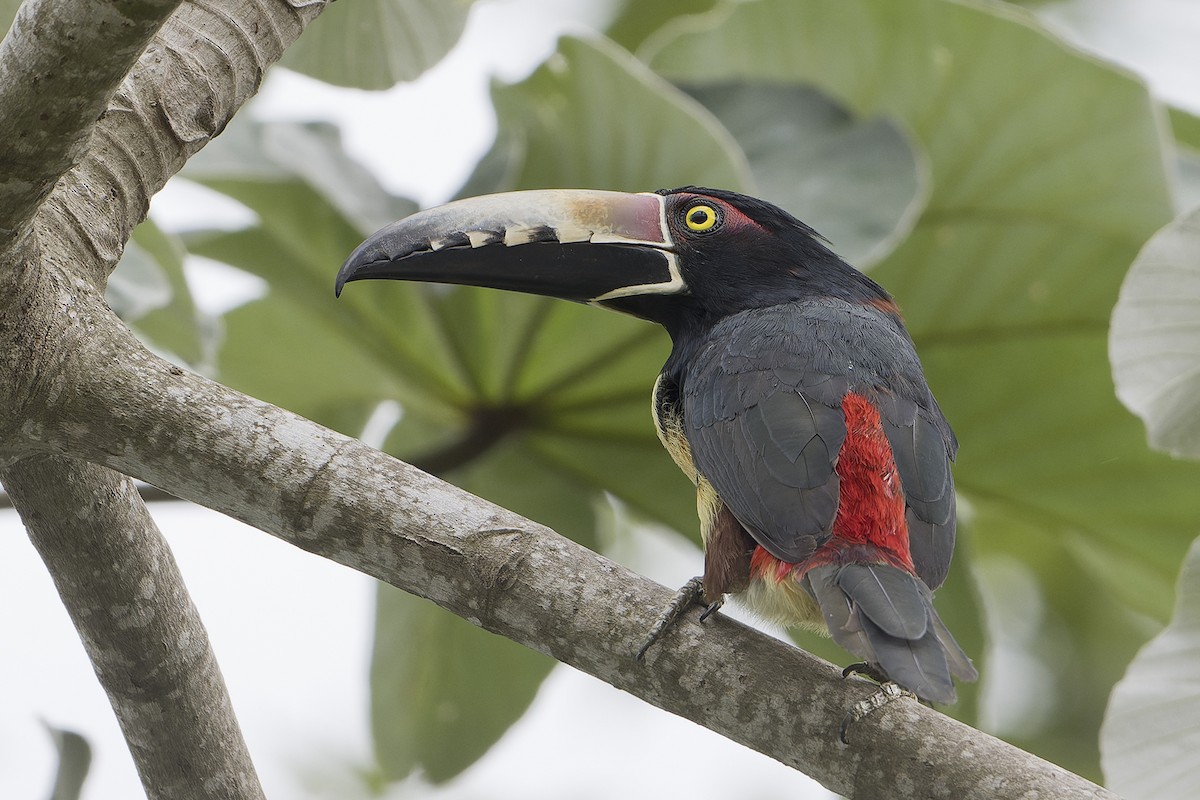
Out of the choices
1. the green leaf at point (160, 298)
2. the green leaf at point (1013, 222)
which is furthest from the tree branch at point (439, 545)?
the green leaf at point (1013, 222)

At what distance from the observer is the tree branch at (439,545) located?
166cm

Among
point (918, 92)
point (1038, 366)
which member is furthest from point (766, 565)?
point (918, 92)

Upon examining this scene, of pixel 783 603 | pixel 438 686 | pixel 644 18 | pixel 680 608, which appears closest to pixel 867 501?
pixel 783 603

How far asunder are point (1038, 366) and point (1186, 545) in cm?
58

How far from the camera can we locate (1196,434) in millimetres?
2273

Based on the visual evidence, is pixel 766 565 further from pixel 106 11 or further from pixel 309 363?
pixel 309 363

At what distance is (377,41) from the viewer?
100 inches

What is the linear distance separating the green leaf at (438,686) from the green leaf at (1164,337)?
162cm

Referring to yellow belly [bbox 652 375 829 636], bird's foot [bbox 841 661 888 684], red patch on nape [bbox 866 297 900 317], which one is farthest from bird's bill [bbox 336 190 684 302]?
bird's foot [bbox 841 661 888 684]

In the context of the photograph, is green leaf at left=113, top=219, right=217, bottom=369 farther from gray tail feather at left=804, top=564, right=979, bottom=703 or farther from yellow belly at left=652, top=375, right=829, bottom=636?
gray tail feather at left=804, top=564, right=979, bottom=703

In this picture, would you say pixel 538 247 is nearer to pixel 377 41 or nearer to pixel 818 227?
pixel 377 41

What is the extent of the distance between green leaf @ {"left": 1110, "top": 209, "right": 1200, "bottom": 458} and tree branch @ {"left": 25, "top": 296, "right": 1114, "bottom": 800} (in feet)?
2.86

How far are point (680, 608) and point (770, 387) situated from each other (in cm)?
53

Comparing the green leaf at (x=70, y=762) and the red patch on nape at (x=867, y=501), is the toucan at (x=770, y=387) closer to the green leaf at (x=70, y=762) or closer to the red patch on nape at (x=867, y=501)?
the red patch on nape at (x=867, y=501)
